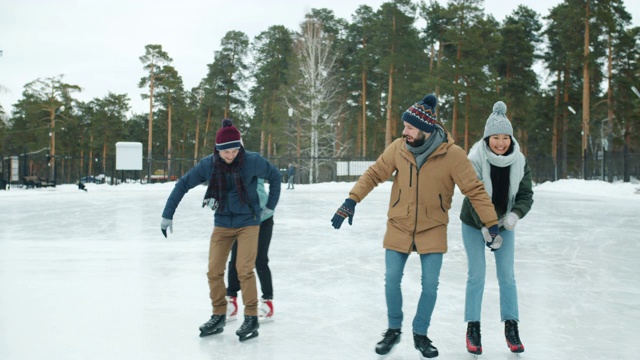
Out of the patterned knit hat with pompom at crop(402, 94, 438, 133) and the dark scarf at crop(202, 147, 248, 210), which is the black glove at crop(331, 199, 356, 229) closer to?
the patterned knit hat with pompom at crop(402, 94, 438, 133)

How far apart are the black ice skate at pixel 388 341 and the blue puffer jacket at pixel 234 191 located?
1.20 meters

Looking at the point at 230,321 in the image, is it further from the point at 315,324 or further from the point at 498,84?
the point at 498,84

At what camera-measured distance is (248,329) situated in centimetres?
394

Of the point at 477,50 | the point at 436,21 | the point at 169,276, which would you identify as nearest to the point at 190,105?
the point at 436,21

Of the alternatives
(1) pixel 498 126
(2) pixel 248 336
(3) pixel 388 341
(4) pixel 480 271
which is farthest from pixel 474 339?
(2) pixel 248 336

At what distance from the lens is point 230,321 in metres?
4.46

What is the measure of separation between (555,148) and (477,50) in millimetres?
14236

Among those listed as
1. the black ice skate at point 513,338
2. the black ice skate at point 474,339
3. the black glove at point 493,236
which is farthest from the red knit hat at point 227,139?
the black ice skate at point 513,338

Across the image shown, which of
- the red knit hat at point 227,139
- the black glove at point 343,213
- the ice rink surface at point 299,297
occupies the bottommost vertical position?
the ice rink surface at point 299,297

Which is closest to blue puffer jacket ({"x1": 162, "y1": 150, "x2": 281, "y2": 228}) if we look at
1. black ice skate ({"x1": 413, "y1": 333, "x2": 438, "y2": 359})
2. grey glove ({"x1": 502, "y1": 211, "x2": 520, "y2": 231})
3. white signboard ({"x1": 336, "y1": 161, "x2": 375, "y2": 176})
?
black ice skate ({"x1": 413, "y1": 333, "x2": 438, "y2": 359})

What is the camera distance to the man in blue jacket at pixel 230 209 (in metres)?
3.93

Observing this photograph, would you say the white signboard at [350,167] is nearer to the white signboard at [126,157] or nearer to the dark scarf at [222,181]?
the white signboard at [126,157]

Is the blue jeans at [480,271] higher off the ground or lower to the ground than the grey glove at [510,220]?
lower

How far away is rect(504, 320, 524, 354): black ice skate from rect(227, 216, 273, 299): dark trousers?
72.6 inches
